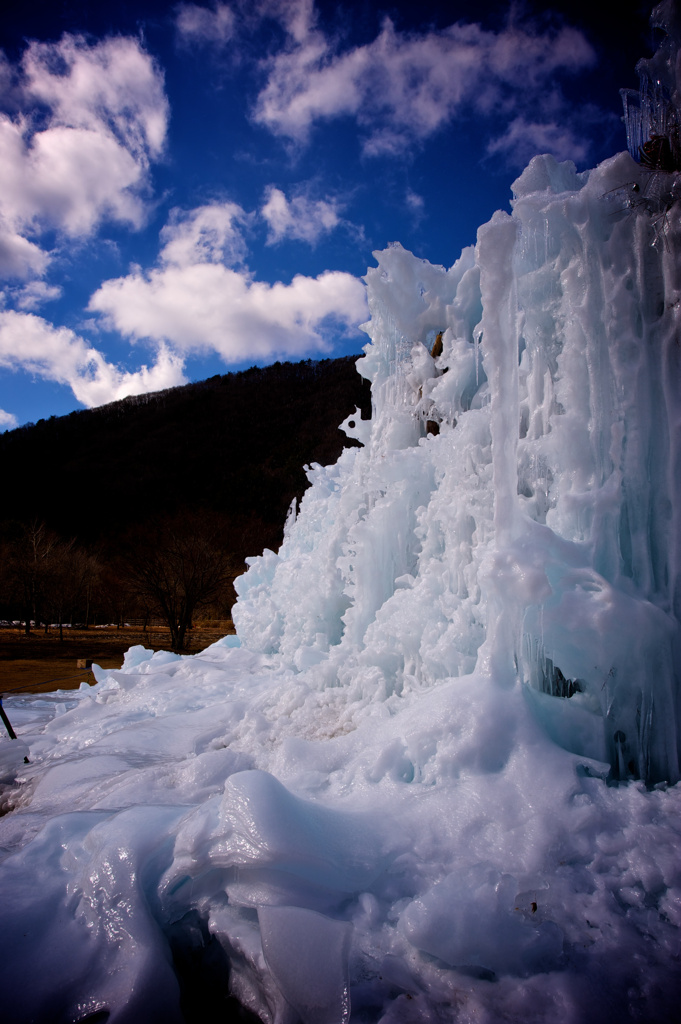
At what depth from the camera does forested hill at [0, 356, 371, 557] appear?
36.2m

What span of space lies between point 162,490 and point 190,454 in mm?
6981

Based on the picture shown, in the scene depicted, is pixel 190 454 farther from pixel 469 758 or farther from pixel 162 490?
pixel 469 758

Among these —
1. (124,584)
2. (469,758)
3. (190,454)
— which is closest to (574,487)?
(469,758)

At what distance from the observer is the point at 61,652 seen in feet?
38.3

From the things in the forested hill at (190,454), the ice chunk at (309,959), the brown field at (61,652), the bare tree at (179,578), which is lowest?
the brown field at (61,652)

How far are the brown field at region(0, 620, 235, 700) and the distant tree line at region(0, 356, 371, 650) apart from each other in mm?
949

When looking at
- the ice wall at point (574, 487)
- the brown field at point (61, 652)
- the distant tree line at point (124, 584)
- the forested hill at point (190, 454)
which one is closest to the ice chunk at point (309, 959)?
the ice wall at point (574, 487)

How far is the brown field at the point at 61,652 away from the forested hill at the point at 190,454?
8.77 meters

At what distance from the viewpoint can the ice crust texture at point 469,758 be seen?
5.45ft

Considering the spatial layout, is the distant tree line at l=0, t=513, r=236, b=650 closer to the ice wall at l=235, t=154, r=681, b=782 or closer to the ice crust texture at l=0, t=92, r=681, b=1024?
the ice crust texture at l=0, t=92, r=681, b=1024

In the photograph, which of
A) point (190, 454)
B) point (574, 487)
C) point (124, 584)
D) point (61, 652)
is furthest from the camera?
point (190, 454)

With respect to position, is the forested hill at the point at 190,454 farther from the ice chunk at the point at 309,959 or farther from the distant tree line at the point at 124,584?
the ice chunk at the point at 309,959

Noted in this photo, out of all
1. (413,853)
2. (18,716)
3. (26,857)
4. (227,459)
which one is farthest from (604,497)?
(227,459)

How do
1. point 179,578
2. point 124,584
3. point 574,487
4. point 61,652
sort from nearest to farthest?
point 574,487 < point 61,652 < point 179,578 < point 124,584
